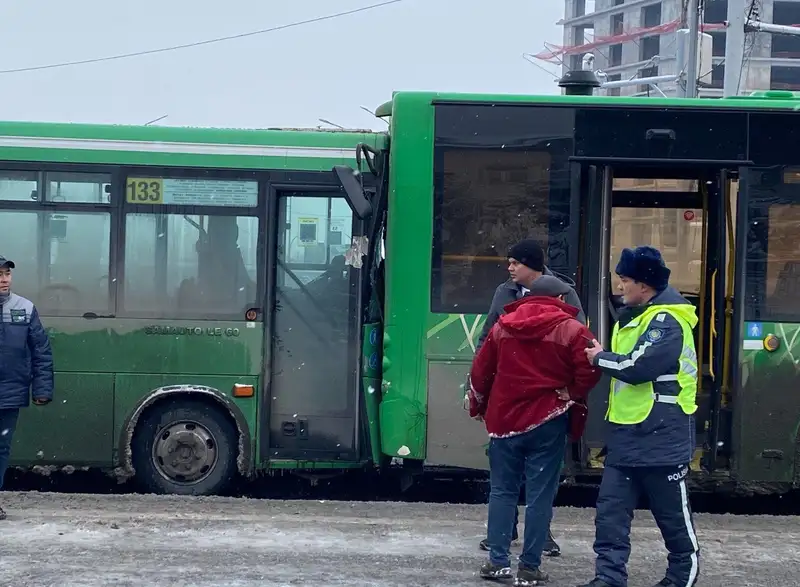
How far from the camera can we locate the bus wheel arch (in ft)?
28.6

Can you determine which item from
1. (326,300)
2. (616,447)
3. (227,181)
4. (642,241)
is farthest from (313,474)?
(616,447)

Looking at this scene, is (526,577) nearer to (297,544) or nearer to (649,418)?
(649,418)

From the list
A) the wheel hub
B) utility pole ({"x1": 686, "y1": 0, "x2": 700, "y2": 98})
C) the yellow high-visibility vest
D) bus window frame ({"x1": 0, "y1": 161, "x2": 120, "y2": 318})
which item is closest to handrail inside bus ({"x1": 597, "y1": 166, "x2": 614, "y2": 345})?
the yellow high-visibility vest

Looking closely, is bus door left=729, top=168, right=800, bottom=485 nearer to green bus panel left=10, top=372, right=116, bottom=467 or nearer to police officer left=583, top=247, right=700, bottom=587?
police officer left=583, top=247, right=700, bottom=587

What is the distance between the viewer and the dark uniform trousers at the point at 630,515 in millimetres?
5582

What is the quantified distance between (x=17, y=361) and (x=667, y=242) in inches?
192

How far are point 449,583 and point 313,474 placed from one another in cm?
325

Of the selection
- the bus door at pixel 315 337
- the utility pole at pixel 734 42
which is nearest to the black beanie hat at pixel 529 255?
the bus door at pixel 315 337

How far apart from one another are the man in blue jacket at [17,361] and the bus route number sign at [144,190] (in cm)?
153

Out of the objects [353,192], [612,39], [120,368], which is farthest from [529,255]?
[612,39]

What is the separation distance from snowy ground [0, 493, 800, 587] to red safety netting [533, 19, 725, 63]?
234 ft

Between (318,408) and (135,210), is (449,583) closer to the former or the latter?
(318,408)

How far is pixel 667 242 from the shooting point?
873 cm

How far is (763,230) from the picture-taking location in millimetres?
8148
